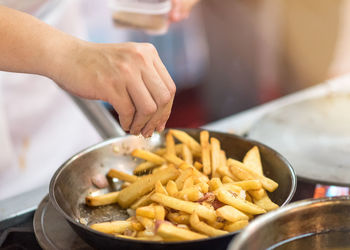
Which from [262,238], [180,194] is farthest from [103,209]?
[262,238]

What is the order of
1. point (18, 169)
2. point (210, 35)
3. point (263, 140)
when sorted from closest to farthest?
point (263, 140) < point (18, 169) < point (210, 35)

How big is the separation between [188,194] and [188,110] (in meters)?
3.67

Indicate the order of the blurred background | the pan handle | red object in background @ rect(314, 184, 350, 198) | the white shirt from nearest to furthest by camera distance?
1. red object in background @ rect(314, 184, 350, 198)
2. the pan handle
3. the white shirt
4. the blurred background

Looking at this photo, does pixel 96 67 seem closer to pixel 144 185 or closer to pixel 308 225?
pixel 144 185

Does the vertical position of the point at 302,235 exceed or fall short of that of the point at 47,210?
it exceeds it

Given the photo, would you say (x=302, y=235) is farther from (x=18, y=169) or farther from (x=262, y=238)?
(x=18, y=169)

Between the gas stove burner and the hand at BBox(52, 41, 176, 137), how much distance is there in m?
0.36

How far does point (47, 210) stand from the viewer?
1404mm

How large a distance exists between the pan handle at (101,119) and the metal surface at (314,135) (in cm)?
50

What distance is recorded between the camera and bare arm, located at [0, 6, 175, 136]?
115 cm

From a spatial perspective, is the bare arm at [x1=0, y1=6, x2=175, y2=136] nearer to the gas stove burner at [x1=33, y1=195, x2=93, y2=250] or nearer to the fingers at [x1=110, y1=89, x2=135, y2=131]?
the fingers at [x1=110, y1=89, x2=135, y2=131]

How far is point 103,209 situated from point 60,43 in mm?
499

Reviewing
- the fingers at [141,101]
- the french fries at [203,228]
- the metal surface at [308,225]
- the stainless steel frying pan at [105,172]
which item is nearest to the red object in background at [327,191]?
the stainless steel frying pan at [105,172]

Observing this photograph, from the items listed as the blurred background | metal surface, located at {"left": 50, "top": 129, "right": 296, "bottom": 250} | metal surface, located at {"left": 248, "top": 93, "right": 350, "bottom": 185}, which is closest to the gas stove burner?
metal surface, located at {"left": 50, "top": 129, "right": 296, "bottom": 250}
